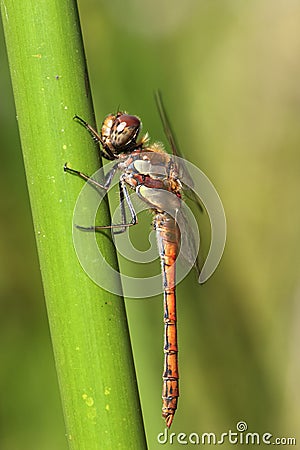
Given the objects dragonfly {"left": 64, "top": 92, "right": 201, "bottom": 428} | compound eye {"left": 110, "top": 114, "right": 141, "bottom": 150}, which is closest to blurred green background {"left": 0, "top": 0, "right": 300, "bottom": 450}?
dragonfly {"left": 64, "top": 92, "right": 201, "bottom": 428}

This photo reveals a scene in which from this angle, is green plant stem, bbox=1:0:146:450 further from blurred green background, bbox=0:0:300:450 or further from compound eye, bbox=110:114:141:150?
blurred green background, bbox=0:0:300:450

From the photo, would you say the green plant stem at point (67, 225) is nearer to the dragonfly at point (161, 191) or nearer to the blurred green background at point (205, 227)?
the dragonfly at point (161, 191)

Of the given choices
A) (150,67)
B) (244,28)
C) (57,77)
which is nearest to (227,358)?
→ (150,67)

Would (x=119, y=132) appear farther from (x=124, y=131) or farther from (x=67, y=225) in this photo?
(x=67, y=225)

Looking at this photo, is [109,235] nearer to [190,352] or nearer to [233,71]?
[190,352]

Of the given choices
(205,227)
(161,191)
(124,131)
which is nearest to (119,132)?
(124,131)

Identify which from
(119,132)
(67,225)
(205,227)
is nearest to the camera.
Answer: (67,225)

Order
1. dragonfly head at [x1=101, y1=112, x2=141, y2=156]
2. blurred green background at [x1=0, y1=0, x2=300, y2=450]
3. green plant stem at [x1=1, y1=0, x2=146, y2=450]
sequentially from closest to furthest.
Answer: green plant stem at [x1=1, y1=0, x2=146, y2=450], dragonfly head at [x1=101, y1=112, x2=141, y2=156], blurred green background at [x1=0, y1=0, x2=300, y2=450]
